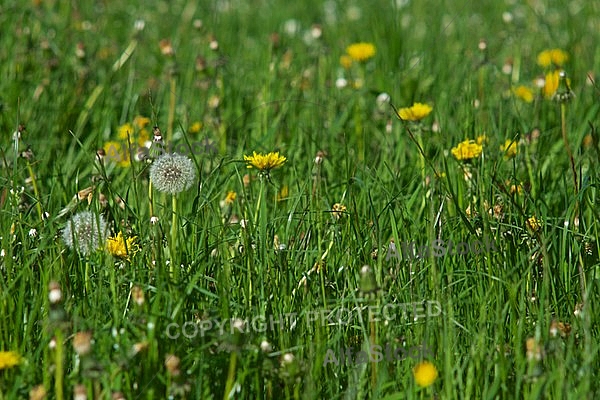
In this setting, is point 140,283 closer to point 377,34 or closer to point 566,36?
point 377,34

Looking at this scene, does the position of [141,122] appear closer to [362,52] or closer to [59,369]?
[362,52]

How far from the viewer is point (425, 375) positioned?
67.1 inches

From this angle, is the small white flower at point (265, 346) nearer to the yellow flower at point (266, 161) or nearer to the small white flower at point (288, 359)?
the small white flower at point (288, 359)

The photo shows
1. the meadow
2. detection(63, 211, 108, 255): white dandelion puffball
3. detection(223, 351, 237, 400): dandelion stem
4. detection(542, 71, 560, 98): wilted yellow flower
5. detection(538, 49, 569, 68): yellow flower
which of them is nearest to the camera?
detection(223, 351, 237, 400): dandelion stem

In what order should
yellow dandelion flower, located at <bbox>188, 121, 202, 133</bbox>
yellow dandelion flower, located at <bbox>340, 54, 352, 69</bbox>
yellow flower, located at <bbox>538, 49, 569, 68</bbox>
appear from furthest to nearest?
yellow dandelion flower, located at <bbox>340, 54, 352, 69</bbox> < yellow flower, located at <bbox>538, 49, 569, 68</bbox> < yellow dandelion flower, located at <bbox>188, 121, 202, 133</bbox>

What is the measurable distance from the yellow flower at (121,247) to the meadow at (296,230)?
1 centimetres

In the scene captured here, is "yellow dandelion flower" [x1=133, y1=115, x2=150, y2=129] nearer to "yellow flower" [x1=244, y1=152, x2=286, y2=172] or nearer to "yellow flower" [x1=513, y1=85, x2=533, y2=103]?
"yellow flower" [x1=244, y1=152, x2=286, y2=172]

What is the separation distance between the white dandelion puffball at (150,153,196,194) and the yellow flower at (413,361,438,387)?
0.89m

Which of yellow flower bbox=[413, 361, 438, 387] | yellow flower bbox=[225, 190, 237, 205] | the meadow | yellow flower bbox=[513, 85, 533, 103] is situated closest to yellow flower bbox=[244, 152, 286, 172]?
the meadow

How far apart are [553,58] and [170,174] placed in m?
2.27

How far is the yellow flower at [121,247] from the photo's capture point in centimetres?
223

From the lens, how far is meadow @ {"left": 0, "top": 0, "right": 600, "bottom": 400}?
1.82 m

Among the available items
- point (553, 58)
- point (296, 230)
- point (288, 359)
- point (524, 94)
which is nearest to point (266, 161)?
point (296, 230)

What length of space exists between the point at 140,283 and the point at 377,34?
267 cm
